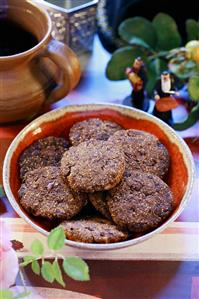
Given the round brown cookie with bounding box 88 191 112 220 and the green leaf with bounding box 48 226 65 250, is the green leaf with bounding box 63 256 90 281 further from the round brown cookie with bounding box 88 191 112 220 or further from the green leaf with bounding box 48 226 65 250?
the round brown cookie with bounding box 88 191 112 220

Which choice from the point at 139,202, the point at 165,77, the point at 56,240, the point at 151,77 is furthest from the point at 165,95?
the point at 56,240

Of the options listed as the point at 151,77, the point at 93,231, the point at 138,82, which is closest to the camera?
the point at 93,231

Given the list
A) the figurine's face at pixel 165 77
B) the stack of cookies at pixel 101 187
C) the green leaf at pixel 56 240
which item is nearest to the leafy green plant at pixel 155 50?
the figurine's face at pixel 165 77

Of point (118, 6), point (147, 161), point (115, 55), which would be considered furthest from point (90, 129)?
point (118, 6)

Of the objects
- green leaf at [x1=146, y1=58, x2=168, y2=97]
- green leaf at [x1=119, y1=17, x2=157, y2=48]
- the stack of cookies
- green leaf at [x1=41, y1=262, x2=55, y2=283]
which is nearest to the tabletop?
the stack of cookies

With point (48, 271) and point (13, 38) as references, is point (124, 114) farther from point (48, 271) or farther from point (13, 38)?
point (48, 271)

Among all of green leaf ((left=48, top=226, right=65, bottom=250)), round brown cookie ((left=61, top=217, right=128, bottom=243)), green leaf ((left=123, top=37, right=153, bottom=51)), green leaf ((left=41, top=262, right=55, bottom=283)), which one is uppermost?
green leaf ((left=48, top=226, right=65, bottom=250))

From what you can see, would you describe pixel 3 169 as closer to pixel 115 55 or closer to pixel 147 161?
pixel 147 161
